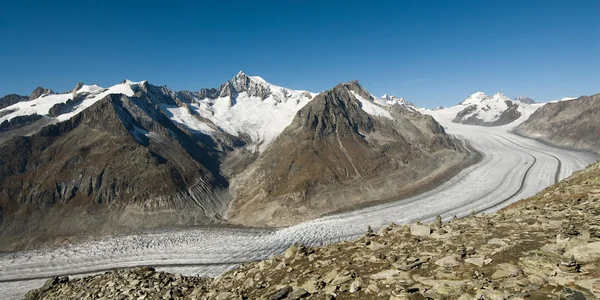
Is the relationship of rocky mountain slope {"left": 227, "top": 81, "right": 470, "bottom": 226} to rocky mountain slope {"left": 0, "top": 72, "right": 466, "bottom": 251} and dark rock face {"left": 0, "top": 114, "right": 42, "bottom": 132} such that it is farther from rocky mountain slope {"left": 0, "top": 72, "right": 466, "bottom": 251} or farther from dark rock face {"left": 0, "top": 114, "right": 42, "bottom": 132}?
dark rock face {"left": 0, "top": 114, "right": 42, "bottom": 132}

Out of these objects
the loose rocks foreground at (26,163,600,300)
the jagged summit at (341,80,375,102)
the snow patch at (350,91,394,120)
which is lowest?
the loose rocks foreground at (26,163,600,300)

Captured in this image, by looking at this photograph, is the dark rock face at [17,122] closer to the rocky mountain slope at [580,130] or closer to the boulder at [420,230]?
the boulder at [420,230]

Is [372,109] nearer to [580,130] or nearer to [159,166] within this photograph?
[580,130]

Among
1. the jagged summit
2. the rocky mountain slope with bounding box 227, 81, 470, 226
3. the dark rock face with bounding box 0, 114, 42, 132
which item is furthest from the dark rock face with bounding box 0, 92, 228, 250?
the jagged summit

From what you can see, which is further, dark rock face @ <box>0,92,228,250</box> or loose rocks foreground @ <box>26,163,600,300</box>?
→ dark rock face @ <box>0,92,228,250</box>

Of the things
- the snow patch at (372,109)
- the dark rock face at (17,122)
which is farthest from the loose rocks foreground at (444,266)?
the dark rock face at (17,122)

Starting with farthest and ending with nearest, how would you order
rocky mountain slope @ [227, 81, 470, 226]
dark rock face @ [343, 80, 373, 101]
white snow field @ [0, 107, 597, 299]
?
dark rock face @ [343, 80, 373, 101] → rocky mountain slope @ [227, 81, 470, 226] → white snow field @ [0, 107, 597, 299]

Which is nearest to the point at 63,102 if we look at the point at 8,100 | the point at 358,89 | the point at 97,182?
the point at 8,100
